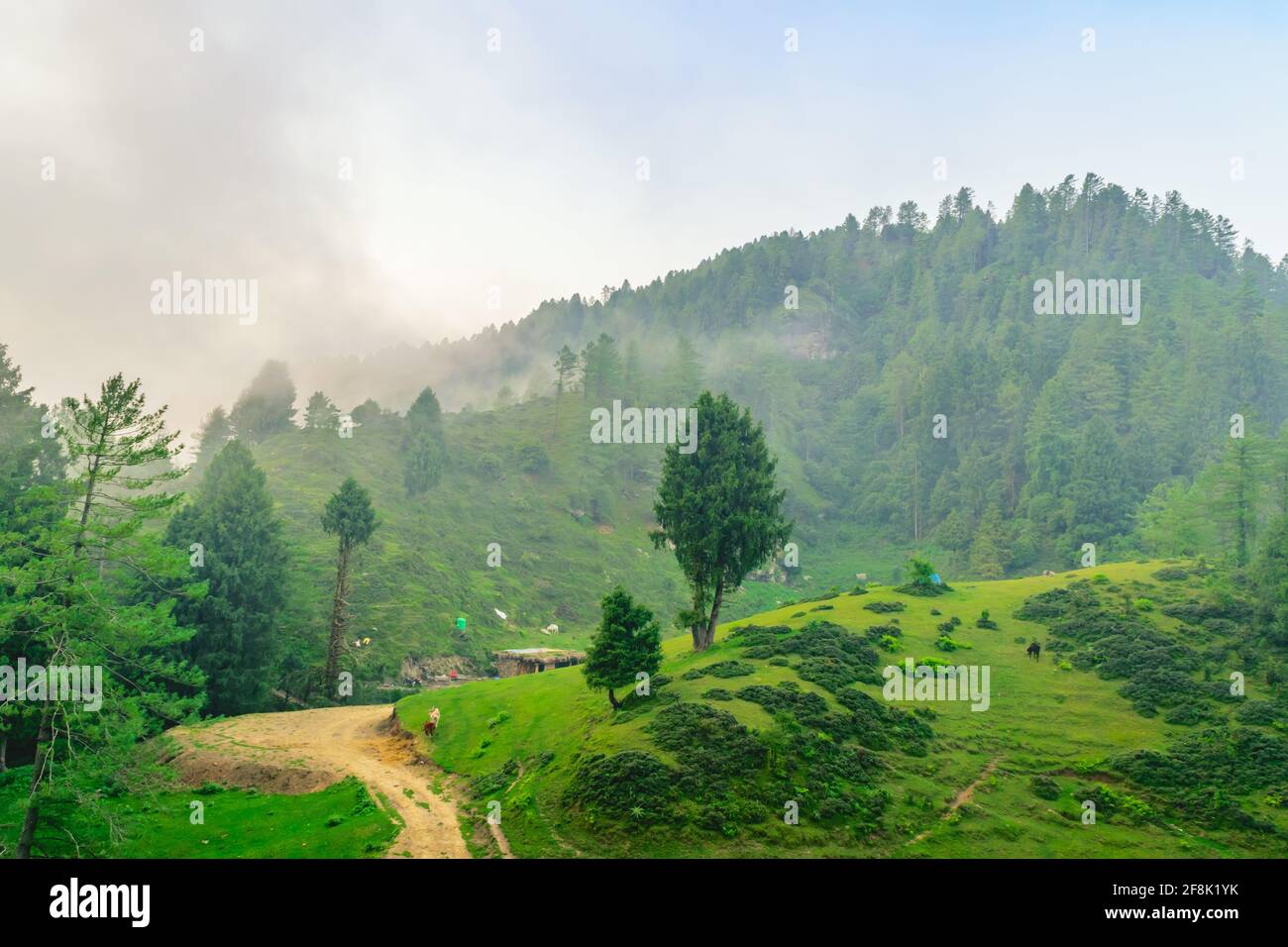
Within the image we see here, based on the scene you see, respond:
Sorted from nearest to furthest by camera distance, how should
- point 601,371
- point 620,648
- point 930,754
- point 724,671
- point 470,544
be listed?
point 930,754 → point 620,648 → point 724,671 → point 470,544 → point 601,371

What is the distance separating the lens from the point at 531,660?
72625mm

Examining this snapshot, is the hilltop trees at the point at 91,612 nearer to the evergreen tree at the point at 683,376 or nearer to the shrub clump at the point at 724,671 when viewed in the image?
the shrub clump at the point at 724,671

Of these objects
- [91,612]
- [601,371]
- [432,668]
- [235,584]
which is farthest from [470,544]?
[91,612]

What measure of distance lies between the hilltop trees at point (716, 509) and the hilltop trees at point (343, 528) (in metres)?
29.8

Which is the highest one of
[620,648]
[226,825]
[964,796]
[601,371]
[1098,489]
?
[601,371]

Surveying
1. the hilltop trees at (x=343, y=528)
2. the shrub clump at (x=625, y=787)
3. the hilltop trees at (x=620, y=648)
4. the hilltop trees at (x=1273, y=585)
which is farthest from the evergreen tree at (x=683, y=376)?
the shrub clump at (x=625, y=787)

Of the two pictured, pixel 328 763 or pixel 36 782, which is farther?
pixel 328 763

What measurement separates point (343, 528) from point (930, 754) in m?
52.3

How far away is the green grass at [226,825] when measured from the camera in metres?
27.2

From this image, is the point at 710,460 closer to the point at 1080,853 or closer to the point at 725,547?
the point at 725,547

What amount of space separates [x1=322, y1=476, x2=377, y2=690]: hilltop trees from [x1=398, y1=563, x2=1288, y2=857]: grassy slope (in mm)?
14347

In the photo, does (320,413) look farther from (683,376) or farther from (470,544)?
(683,376)

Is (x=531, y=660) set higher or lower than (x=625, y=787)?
lower
